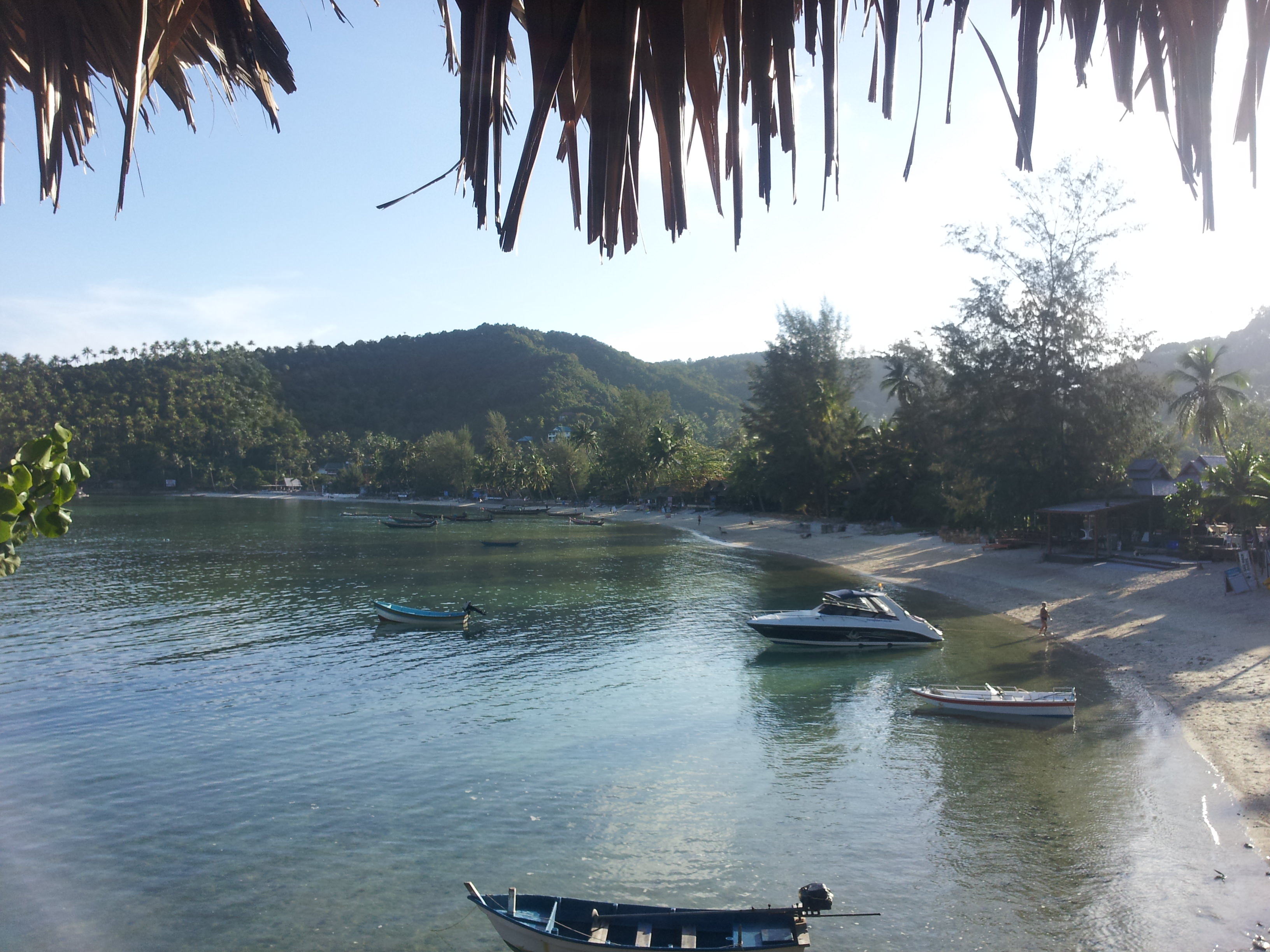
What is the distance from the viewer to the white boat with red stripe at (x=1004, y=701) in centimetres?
1689

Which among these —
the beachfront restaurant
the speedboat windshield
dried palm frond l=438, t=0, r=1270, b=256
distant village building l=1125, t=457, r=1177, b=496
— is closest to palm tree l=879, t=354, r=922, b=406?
the beachfront restaurant

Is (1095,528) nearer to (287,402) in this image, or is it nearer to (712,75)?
(712,75)

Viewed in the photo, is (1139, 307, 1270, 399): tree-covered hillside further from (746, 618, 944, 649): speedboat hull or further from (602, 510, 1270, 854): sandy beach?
(746, 618, 944, 649): speedboat hull

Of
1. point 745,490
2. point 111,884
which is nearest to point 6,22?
point 111,884

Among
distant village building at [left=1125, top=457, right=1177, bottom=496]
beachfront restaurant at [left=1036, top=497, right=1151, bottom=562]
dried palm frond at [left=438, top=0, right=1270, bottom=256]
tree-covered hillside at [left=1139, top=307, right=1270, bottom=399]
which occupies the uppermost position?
tree-covered hillside at [left=1139, top=307, right=1270, bottom=399]

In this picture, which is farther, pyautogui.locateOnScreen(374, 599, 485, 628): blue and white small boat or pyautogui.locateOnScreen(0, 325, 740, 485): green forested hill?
pyautogui.locateOnScreen(0, 325, 740, 485): green forested hill

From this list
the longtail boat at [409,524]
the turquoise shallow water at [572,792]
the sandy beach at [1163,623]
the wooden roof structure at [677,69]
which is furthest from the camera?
the longtail boat at [409,524]

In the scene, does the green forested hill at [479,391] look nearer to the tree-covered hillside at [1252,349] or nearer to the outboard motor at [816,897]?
the tree-covered hillside at [1252,349]

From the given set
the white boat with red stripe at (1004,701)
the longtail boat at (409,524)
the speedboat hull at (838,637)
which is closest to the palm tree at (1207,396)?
the speedboat hull at (838,637)

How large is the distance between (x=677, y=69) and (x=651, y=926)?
899 cm

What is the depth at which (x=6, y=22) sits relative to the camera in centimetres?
220

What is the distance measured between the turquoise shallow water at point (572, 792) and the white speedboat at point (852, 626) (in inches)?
21.1

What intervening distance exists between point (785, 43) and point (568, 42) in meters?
0.53

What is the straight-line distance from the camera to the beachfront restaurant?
3394cm
